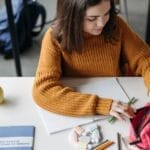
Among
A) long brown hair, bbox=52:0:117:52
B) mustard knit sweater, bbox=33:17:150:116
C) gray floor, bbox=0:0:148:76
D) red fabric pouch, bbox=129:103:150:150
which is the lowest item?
gray floor, bbox=0:0:148:76

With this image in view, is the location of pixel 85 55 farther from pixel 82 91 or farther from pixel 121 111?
pixel 121 111

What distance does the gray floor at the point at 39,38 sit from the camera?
2.66 meters

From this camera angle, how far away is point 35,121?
115 centimetres

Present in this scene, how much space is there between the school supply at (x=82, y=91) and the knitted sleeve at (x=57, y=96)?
2 centimetres

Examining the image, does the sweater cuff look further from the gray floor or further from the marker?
the gray floor

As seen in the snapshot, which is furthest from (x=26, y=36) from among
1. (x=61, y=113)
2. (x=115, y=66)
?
(x=61, y=113)

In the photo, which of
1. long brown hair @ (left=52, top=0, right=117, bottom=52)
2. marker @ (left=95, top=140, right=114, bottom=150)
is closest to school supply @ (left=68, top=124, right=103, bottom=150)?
marker @ (left=95, top=140, right=114, bottom=150)

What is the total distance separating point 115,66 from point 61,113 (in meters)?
0.40

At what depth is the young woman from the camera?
1.18m

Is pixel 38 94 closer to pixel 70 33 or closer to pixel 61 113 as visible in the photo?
pixel 61 113

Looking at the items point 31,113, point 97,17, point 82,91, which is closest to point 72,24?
point 97,17

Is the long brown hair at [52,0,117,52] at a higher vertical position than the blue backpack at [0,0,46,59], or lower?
higher

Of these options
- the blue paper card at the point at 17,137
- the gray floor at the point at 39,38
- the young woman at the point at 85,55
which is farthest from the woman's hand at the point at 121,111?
the gray floor at the point at 39,38

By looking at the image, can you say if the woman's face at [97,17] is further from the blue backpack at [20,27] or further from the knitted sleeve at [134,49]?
the blue backpack at [20,27]
